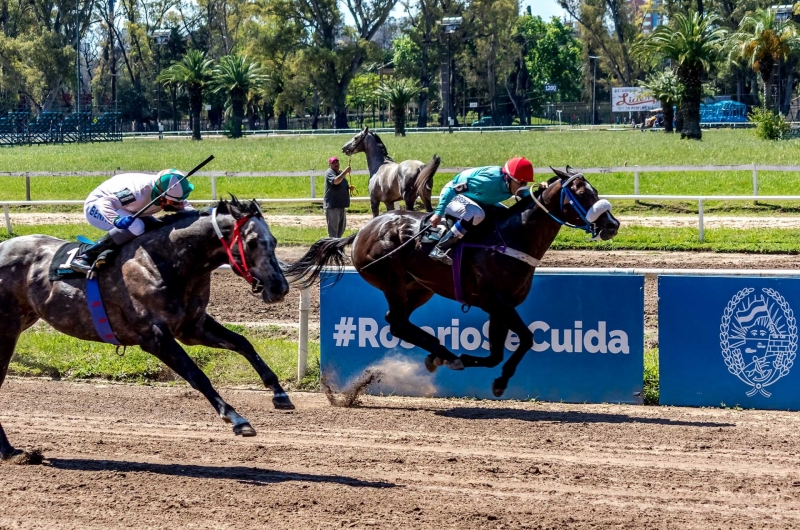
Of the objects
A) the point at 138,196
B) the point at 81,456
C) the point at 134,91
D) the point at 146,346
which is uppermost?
the point at 134,91

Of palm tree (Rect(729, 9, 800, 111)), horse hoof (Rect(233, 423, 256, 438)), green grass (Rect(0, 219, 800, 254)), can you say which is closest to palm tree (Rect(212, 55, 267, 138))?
palm tree (Rect(729, 9, 800, 111))

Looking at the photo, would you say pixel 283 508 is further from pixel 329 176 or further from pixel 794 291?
pixel 329 176

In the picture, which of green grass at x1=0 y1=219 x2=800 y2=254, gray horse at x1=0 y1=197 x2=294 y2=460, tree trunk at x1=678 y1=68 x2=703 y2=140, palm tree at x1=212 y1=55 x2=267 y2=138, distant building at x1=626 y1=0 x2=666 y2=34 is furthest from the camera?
distant building at x1=626 y1=0 x2=666 y2=34

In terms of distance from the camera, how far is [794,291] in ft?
24.6

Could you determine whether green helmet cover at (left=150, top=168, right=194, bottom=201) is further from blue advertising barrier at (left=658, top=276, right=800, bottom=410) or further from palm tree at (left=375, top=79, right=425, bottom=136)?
palm tree at (left=375, top=79, right=425, bottom=136)

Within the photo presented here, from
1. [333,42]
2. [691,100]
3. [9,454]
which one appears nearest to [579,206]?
[9,454]

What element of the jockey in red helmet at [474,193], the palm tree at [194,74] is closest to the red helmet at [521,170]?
the jockey in red helmet at [474,193]

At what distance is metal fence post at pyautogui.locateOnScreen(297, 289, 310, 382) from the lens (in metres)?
8.72

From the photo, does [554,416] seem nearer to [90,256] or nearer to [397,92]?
[90,256]

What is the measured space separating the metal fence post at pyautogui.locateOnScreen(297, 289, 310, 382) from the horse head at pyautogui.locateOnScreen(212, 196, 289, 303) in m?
2.56

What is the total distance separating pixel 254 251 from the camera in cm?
603

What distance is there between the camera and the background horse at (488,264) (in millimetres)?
7566

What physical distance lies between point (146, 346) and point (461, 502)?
2.29 m

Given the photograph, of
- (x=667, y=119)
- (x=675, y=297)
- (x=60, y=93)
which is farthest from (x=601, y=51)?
(x=675, y=297)
